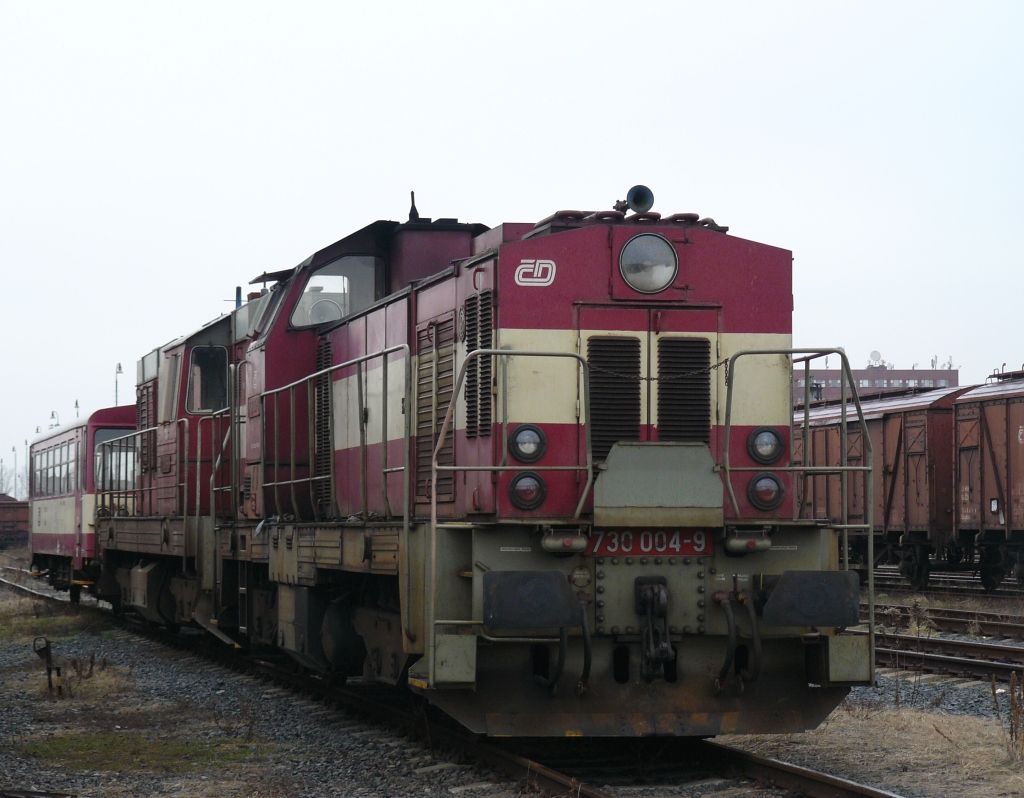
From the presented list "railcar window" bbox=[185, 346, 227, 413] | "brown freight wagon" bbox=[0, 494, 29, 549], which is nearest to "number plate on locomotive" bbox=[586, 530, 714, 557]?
"railcar window" bbox=[185, 346, 227, 413]

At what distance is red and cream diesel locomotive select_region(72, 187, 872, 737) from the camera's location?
7469 mm

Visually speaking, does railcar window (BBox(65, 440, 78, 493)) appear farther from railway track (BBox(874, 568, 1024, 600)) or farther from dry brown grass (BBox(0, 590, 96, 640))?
railway track (BBox(874, 568, 1024, 600))

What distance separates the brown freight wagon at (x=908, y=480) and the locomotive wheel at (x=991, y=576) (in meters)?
0.54

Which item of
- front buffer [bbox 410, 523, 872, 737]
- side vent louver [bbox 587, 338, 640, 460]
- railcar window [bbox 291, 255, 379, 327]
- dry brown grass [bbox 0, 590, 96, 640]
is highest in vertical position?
railcar window [bbox 291, 255, 379, 327]

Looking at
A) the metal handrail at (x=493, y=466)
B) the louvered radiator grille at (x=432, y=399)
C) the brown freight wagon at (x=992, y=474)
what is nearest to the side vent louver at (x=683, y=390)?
the metal handrail at (x=493, y=466)

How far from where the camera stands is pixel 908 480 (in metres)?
23.5

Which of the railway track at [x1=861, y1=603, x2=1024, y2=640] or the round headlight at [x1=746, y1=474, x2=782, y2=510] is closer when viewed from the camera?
the round headlight at [x1=746, y1=474, x2=782, y2=510]

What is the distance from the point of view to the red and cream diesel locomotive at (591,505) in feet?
24.5

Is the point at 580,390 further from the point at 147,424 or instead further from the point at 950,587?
the point at 950,587

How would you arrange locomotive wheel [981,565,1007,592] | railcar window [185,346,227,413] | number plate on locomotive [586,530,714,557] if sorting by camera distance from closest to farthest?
number plate on locomotive [586,530,714,557]
railcar window [185,346,227,413]
locomotive wheel [981,565,1007,592]

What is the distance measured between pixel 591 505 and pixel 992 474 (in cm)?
1534

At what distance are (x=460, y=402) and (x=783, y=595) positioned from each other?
2.39 m

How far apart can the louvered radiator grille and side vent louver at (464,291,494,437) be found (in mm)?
279

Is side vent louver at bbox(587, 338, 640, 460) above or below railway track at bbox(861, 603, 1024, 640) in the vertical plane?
above
